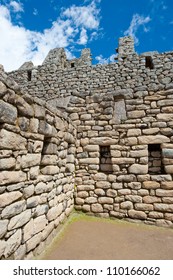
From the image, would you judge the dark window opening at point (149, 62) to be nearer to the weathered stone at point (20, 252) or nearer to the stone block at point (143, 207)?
the stone block at point (143, 207)

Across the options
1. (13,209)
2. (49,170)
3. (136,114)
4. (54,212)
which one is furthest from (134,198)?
(13,209)

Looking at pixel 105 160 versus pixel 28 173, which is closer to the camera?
pixel 28 173

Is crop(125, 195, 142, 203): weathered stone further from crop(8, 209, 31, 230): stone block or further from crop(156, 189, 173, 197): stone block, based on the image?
crop(8, 209, 31, 230): stone block

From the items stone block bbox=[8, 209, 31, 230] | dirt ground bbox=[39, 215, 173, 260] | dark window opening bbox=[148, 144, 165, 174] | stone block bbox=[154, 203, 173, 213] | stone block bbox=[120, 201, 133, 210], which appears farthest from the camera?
dark window opening bbox=[148, 144, 165, 174]

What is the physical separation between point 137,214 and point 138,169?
91cm

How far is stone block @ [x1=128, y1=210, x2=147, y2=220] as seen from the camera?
366 centimetres

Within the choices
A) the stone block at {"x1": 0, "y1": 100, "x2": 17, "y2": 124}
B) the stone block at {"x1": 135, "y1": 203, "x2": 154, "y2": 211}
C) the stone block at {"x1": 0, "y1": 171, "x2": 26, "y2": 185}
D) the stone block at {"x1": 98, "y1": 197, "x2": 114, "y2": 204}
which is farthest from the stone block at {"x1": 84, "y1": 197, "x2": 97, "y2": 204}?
the stone block at {"x1": 0, "y1": 100, "x2": 17, "y2": 124}

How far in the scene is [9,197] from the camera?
204cm

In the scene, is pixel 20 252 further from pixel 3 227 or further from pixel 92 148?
pixel 92 148

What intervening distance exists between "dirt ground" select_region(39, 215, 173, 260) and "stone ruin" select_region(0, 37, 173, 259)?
19 centimetres

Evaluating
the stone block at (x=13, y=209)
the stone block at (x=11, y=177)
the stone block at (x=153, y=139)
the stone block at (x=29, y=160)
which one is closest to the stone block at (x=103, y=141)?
the stone block at (x=153, y=139)

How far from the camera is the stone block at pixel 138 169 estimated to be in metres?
3.78

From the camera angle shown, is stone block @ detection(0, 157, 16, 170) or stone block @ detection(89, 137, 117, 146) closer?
stone block @ detection(0, 157, 16, 170)

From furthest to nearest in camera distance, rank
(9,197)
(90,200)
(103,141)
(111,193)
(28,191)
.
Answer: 1. (103,141)
2. (90,200)
3. (111,193)
4. (28,191)
5. (9,197)
